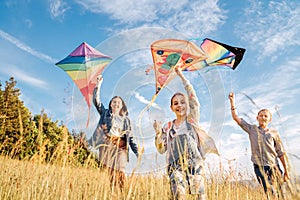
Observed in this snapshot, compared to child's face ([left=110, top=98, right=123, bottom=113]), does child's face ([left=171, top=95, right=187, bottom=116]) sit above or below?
below

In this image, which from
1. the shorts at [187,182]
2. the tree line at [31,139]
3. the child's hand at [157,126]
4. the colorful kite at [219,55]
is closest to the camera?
the tree line at [31,139]

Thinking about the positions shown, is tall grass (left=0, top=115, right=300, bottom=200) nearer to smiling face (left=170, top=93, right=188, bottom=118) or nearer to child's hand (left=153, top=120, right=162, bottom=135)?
child's hand (left=153, top=120, right=162, bottom=135)

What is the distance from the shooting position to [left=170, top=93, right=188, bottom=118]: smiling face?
12.1ft

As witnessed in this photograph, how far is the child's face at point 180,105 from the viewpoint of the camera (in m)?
3.68

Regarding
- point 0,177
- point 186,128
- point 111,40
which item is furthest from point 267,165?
point 0,177

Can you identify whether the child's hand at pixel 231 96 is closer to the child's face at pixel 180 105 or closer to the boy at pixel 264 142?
the boy at pixel 264 142

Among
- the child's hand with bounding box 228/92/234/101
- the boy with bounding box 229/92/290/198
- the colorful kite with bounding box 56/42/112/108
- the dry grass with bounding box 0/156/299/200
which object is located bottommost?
the dry grass with bounding box 0/156/299/200

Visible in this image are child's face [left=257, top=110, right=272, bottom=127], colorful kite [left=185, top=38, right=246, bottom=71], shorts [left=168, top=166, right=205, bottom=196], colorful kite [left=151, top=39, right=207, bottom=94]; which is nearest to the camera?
shorts [left=168, top=166, right=205, bottom=196]

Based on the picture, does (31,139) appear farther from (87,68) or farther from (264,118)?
(264,118)

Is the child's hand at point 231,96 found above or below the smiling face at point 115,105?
above

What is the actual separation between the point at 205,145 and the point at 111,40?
1.70 metres

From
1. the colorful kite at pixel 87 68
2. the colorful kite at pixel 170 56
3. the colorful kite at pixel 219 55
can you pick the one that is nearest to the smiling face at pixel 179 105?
the colorful kite at pixel 170 56

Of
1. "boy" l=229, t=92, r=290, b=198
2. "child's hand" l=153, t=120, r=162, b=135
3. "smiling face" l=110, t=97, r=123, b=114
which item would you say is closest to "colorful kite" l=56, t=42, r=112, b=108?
"smiling face" l=110, t=97, r=123, b=114

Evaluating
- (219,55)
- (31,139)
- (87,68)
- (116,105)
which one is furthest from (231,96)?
(31,139)
